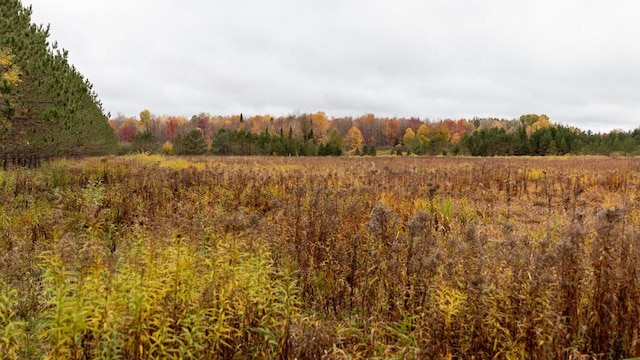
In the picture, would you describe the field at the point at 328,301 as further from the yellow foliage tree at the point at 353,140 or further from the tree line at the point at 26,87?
the yellow foliage tree at the point at 353,140

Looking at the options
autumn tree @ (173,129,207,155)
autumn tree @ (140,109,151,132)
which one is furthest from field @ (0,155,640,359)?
autumn tree @ (140,109,151,132)

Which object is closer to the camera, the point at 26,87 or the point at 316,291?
the point at 316,291

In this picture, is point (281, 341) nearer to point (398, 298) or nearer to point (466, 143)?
point (398, 298)

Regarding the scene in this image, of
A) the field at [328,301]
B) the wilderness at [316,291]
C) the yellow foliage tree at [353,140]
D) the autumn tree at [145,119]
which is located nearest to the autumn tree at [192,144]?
the yellow foliage tree at [353,140]

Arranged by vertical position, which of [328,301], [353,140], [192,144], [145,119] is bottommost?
[328,301]

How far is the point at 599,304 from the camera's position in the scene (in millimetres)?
3096

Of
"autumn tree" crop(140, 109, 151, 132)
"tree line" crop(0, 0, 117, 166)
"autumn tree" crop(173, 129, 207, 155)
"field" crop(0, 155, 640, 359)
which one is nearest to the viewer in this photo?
"field" crop(0, 155, 640, 359)

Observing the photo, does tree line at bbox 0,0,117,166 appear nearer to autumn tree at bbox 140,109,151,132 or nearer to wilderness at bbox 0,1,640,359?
wilderness at bbox 0,1,640,359

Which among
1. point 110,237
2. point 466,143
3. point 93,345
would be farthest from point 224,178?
point 466,143

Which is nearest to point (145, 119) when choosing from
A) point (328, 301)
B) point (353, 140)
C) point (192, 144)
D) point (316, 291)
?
point (353, 140)

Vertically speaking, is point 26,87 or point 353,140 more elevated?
point 353,140

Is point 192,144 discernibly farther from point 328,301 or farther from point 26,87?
point 328,301

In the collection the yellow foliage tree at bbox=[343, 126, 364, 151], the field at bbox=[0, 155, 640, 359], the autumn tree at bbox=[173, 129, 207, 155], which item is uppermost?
the yellow foliage tree at bbox=[343, 126, 364, 151]

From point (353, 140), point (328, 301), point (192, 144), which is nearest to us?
point (328, 301)
